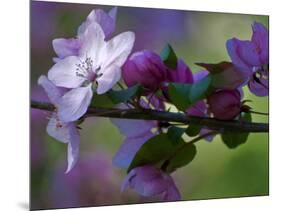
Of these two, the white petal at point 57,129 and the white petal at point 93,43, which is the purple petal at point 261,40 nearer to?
the white petal at point 93,43

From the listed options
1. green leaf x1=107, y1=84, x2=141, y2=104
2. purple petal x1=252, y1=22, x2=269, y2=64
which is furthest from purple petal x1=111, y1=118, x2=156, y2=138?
purple petal x1=252, y1=22, x2=269, y2=64

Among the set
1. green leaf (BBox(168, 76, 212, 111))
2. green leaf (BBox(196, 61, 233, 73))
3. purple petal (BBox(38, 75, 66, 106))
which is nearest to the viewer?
purple petal (BBox(38, 75, 66, 106))

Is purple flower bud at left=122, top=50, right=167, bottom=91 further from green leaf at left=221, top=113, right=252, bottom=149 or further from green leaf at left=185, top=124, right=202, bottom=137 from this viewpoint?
green leaf at left=221, top=113, right=252, bottom=149

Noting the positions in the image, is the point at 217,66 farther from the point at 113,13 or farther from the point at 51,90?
the point at 51,90

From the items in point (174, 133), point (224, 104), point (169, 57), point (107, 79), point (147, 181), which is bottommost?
point (147, 181)

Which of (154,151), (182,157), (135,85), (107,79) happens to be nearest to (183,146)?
(182,157)
